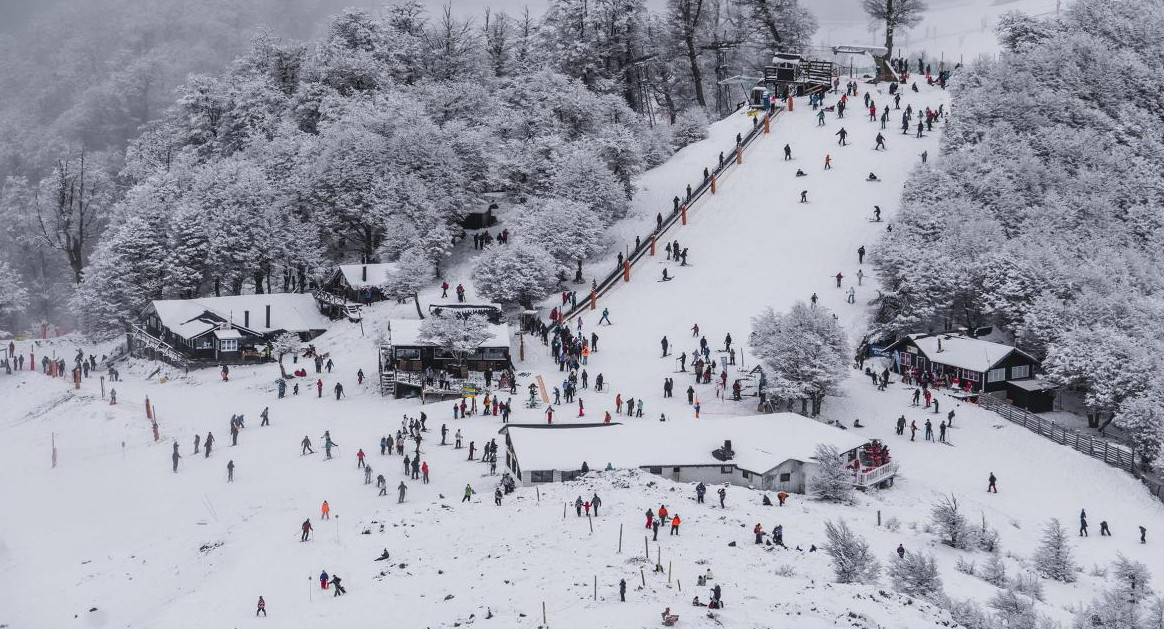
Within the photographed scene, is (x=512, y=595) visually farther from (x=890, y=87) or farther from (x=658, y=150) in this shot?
(x=890, y=87)

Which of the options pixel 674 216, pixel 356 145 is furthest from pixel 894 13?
pixel 356 145

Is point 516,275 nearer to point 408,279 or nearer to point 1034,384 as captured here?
point 408,279

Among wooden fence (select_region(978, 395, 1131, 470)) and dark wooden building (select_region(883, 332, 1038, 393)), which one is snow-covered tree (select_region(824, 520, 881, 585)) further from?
dark wooden building (select_region(883, 332, 1038, 393))

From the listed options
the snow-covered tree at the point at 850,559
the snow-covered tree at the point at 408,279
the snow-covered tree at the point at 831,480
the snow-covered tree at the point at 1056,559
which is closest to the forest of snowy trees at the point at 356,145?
the snow-covered tree at the point at 408,279

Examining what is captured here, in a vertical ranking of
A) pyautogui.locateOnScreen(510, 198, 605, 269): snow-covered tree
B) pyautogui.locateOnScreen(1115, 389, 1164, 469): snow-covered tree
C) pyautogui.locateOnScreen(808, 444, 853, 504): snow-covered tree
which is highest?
pyautogui.locateOnScreen(510, 198, 605, 269): snow-covered tree

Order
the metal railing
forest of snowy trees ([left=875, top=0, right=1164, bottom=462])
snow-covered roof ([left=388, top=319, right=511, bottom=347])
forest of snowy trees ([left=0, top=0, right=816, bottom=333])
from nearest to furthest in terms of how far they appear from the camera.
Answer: forest of snowy trees ([left=875, top=0, right=1164, bottom=462]) → snow-covered roof ([left=388, top=319, right=511, bottom=347]) → the metal railing → forest of snowy trees ([left=0, top=0, right=816, bottom=333])

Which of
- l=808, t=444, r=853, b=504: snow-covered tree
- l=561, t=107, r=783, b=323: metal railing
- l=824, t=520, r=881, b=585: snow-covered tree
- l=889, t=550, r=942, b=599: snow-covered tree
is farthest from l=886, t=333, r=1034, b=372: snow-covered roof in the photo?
l=824, t=520, r=881, b=585: snow-covered tree
